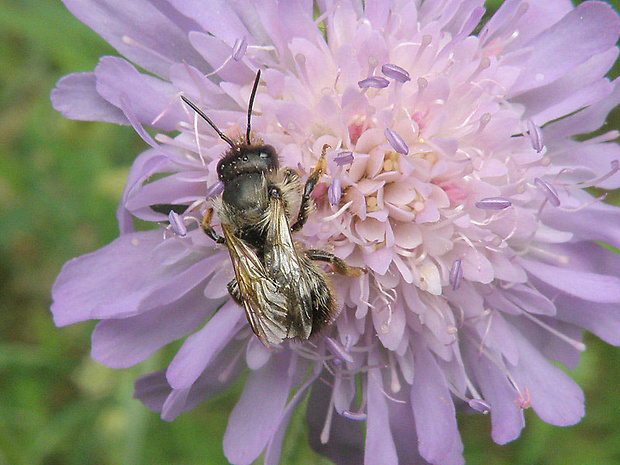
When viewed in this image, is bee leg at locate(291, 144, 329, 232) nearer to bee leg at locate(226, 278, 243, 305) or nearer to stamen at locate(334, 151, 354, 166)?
stamen at locate(334, 151, 354, 166)

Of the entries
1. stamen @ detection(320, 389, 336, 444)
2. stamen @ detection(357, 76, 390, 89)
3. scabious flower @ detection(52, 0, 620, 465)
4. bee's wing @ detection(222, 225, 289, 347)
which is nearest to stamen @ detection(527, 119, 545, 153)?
scabious flower @ detection(52, 0, 620, 465)

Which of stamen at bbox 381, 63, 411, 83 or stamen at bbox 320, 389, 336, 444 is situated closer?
stamen at bbox 381, 63, 411, 83

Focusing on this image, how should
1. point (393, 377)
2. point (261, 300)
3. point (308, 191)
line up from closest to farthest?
point (261, 300) < point (308, 191) < point (393, 377)

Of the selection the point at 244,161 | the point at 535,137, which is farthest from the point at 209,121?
the point at 535,137

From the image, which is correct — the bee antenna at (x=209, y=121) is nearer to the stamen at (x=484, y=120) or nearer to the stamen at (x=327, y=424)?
the stamen at (x=484, y=120)

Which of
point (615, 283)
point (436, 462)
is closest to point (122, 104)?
point (436, 462)

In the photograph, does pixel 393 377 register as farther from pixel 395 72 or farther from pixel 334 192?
pixel 395 72

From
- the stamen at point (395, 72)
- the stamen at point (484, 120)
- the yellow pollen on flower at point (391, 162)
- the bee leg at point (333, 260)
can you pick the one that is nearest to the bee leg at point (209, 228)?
the bee leg at point (333, 260)

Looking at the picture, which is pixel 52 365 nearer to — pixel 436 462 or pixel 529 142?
pixel 436 462
